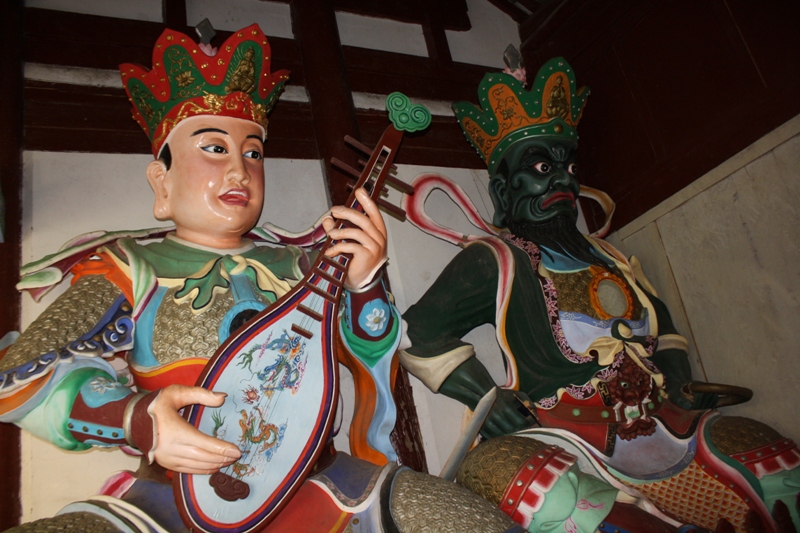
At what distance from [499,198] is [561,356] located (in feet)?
2.13

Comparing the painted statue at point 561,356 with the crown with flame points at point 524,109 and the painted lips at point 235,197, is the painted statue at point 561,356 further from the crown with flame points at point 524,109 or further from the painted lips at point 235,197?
the painted lips at point 235,197

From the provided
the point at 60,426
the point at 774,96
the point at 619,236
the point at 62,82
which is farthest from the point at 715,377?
the point at 62,82

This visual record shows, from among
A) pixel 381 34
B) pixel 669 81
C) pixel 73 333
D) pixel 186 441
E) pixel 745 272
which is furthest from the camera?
pixel 381 34

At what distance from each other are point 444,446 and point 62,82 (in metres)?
1.68

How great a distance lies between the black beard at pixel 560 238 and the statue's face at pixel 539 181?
0.09 ft

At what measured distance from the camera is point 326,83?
2.49m

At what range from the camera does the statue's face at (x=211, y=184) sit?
5.94ft

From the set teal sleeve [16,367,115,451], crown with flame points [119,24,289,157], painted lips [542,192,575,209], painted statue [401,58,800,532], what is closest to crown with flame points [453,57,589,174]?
painted statue [401,58,800,532]

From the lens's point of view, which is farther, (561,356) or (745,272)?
(745,272)

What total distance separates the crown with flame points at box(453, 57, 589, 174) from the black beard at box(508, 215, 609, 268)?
0.91 feet

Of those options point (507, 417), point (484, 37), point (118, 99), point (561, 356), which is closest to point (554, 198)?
point (561, 356)

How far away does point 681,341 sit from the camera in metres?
2.24

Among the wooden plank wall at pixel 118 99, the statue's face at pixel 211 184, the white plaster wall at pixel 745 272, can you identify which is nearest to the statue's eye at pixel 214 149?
the statue's face at pixel 211 184

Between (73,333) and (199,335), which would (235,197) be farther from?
(73,333)
